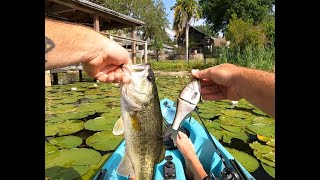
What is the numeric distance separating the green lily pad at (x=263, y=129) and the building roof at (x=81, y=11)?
320 inches

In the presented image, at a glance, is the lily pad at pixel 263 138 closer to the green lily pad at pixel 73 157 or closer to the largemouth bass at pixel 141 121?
the green lily pad at pixel 73 157

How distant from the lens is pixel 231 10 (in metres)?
39.4

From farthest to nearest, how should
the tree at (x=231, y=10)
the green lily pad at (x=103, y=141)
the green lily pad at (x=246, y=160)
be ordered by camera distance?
the tree at (x=231, y=10), the green lily pad at (x=103, y=141), the green lily pad at (x=246, y=160)

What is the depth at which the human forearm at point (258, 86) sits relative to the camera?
191 cm

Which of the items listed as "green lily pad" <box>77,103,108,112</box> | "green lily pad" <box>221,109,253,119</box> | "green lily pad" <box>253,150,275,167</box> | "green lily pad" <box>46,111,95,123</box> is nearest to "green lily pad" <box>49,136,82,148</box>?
"green lily pad" <box>46,111,95,123</box>

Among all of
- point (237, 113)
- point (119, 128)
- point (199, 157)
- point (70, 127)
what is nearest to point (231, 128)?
point (237, 113)

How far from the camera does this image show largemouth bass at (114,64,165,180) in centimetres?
191

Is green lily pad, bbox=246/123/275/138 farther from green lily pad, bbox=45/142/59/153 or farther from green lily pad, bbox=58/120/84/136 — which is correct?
green lily pad, bbox=45/142/59/153

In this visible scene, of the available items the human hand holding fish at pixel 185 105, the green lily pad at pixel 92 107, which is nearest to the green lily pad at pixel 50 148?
the green lily pad at pixel 92 107

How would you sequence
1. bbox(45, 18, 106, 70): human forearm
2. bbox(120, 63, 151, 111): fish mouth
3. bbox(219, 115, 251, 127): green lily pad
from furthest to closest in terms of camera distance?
bbox(219, 115, 251, 127): green lily pad, bbox(120, 63, 151, 111): fish mouth, bbox(45, 18, 106, 70): human forearm

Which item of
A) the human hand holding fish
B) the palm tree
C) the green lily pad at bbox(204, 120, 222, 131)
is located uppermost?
the palm tree
